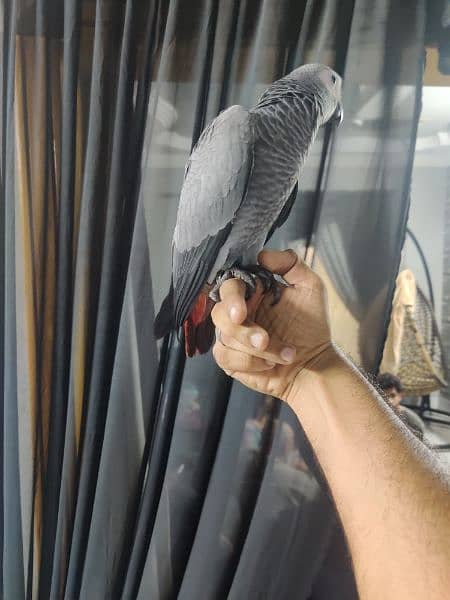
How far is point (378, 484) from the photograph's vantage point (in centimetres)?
58

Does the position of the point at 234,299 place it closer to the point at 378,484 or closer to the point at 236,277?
the point at 236,277

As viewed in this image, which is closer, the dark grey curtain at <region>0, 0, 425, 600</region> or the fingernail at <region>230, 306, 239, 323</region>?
the fingernail at <region>230, 306, 239, 323</region>

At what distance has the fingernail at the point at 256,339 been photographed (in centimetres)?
56

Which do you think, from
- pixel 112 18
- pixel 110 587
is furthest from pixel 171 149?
pixel 110 587

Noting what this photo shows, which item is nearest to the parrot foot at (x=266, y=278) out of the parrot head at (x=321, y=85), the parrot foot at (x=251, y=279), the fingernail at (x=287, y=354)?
the parrot foot at (x=251, y=279)

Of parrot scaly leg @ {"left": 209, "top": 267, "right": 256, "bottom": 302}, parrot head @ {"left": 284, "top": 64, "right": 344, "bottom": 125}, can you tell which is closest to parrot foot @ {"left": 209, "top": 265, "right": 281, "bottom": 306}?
parrot scaly leg @ {"left": 209, "top": 267, "right": 256, "bottom": 302}

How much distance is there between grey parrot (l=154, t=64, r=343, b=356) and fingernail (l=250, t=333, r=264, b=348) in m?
0.10

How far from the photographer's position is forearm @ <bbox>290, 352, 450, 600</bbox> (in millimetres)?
512

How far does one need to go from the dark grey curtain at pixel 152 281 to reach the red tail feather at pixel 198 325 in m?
0.24

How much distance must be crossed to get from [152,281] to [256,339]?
18.3 inches

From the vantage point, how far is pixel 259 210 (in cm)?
64

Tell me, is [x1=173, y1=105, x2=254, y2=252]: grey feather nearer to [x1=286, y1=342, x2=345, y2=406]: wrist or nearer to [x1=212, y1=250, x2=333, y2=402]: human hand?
[x1=212, y1=250, x2=333, y2=402]: human hand

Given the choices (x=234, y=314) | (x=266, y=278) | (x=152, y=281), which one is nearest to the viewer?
(x=234, y=314)

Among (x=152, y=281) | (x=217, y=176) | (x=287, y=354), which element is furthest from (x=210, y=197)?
(x=152, y=281)
